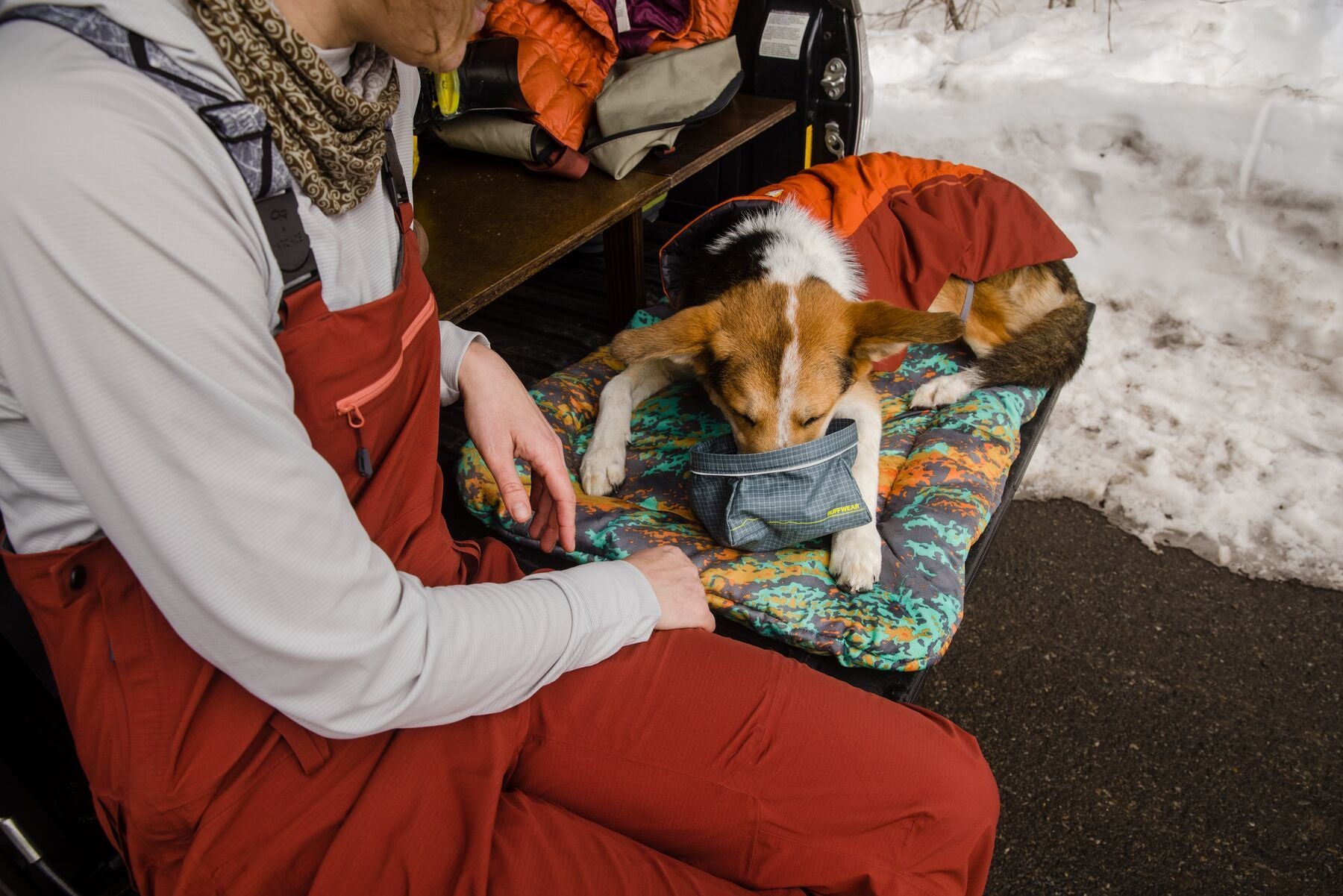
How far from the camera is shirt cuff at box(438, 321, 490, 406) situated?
168 centimetres

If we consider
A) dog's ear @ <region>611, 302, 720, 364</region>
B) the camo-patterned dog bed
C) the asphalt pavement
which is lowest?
the asphalt pavement

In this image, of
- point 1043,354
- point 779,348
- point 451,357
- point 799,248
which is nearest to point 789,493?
point 779,348

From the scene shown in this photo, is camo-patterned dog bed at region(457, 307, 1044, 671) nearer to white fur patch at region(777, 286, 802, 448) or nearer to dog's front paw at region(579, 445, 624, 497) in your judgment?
dog's front paw at region(579, 445, 624, 497)

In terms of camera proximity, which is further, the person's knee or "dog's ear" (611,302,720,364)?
"dog's ear" (611,302,720,364)

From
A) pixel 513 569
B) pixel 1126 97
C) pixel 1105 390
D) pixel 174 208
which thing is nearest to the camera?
pixel 174 208

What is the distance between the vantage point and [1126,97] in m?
4.23

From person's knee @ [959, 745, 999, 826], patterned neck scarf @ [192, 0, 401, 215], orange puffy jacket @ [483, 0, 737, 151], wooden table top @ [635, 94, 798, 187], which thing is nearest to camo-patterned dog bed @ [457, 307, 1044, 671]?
person's knee @ [959, 745, 999, 826]

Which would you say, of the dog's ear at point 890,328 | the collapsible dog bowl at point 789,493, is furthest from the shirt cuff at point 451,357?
the dog's ear at point 890,328

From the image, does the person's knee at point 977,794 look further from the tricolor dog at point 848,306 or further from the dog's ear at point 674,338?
the dog's ear at point 674,338

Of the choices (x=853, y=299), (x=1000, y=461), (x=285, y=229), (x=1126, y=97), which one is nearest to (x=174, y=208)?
(x=285, y=229)

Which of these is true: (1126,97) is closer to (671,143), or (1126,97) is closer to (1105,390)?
(1105,390)

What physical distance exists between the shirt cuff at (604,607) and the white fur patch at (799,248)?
1379mm

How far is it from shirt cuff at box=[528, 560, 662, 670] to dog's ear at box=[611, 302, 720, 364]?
2.80ft

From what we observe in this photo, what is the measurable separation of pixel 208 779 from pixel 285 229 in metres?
0.72
